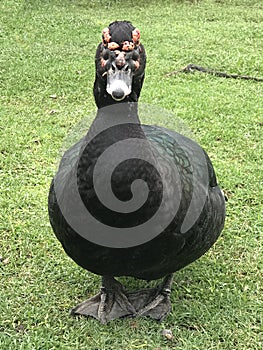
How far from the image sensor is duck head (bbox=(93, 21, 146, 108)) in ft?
7.63

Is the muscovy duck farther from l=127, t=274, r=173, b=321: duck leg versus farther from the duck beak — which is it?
l=127, t=274, r=173, b=321: duck leg

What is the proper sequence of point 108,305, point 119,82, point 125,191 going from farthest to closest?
1. point 108,305
2. point 125,191
3. point 119,82

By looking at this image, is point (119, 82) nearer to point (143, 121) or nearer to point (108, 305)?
point (108, 305)

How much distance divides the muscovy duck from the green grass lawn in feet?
1.50

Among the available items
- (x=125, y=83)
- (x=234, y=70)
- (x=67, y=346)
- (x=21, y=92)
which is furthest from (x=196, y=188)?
(x=234, y=70)

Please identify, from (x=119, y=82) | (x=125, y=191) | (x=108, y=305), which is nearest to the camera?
(x=119, y=82)

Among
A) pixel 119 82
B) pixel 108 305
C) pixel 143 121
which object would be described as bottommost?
pixel 108 305

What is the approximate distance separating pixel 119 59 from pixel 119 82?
0.10 metres

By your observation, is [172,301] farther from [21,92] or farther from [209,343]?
[21,92]

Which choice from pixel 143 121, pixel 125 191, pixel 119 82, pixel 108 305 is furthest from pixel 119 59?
pixel 143 121

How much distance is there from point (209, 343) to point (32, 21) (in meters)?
6.85

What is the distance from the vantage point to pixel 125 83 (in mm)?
2330

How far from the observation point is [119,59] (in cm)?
234

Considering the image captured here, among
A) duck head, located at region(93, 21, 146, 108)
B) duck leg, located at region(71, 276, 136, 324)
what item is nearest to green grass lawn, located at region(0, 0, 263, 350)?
duck leg, located at region(71, 276, 136, 324)
